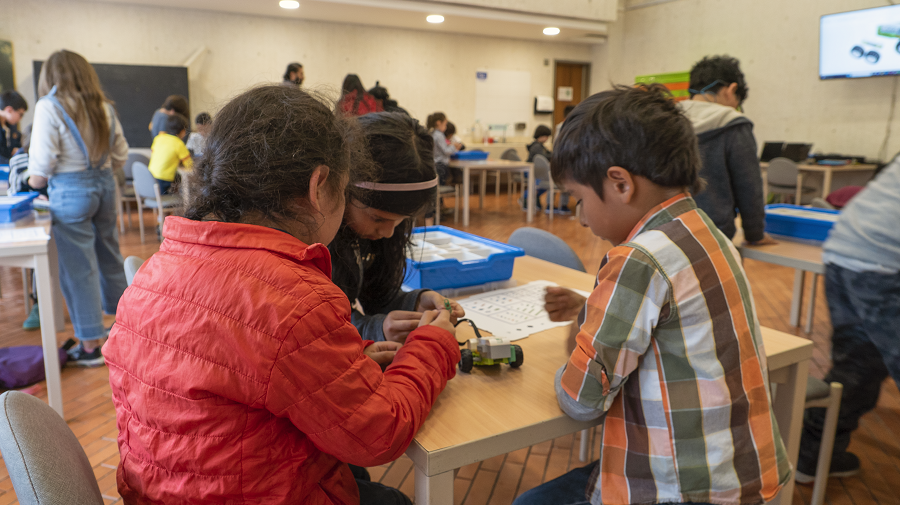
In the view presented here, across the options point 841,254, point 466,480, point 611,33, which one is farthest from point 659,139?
point 611,33

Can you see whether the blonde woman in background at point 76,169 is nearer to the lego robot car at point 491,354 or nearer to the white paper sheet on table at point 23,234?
the white paper sheet on table at point 23,234

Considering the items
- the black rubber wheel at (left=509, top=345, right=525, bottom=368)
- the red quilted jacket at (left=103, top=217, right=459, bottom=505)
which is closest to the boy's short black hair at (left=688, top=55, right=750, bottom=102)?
the black rubber wheel at (left=509, top=345, right=525, bottom=368)

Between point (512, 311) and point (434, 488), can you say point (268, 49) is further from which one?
point (434, 488)

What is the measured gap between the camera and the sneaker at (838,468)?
6.37 ft

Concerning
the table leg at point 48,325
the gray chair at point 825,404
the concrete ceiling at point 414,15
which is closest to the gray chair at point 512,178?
the concrete ceiling at point 414,15

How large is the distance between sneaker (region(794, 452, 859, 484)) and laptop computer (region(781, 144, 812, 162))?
6.36m

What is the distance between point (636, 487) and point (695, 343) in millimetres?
245


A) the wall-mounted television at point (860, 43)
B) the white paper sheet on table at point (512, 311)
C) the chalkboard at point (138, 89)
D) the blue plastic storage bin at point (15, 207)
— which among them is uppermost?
the wall-mounted television at point (860, 43)

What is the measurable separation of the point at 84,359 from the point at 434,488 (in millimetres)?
2724

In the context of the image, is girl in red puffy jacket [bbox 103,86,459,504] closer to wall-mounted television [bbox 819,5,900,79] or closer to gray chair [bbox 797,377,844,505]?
gray chair [bbox 797,377,844,505]

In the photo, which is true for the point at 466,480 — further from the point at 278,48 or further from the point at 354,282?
the point at 278,48

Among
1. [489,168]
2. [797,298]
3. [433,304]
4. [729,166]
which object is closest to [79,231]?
[433,304]

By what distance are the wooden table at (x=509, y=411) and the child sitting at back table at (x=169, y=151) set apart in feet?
15.4

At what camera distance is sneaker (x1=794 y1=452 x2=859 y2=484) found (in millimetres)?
1940
